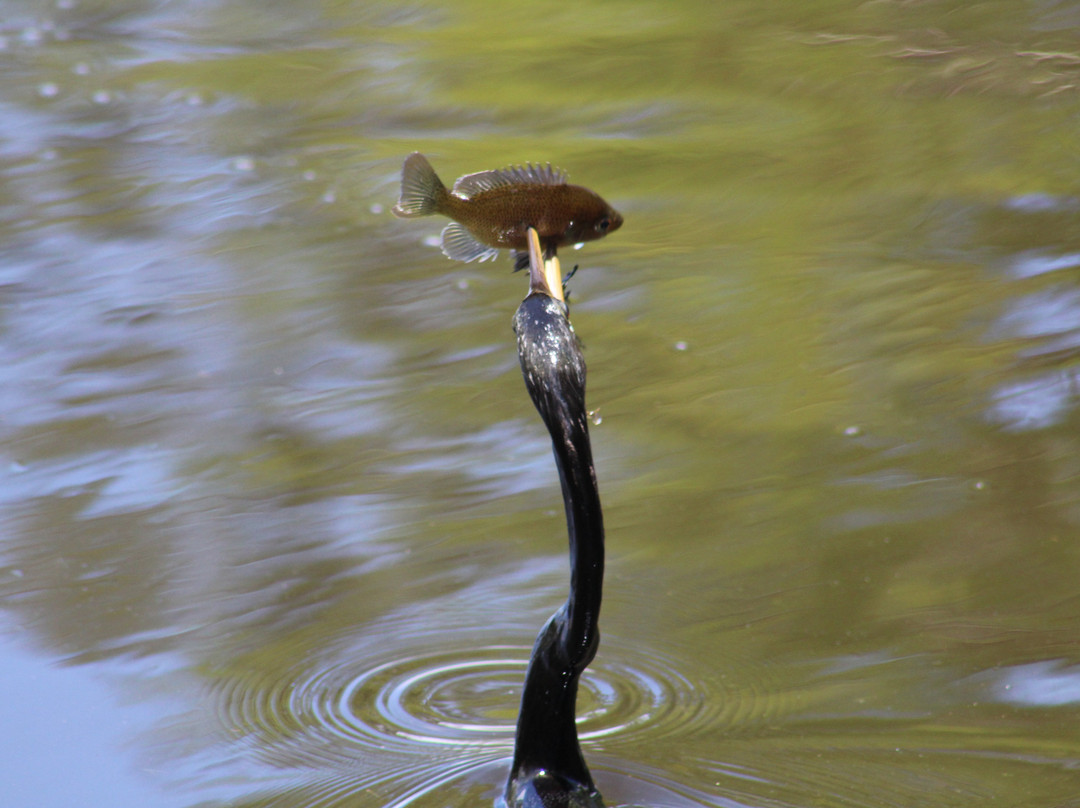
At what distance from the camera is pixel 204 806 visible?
188cm

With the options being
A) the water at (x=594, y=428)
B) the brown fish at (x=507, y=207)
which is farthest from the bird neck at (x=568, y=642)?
the brown fish at (x=507, y=207)

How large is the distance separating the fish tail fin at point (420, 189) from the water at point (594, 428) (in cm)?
76

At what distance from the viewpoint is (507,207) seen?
5.06ft

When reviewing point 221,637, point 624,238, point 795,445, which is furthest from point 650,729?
point 624,238

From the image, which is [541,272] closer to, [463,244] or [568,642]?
[463,244]

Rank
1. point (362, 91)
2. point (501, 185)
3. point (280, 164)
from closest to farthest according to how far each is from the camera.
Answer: point (501, 185) < point (280, 164) < point (362, 91)

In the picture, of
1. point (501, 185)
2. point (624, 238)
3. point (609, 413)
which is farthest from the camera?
point (624, 238)

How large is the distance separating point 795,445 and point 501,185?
1392 millimetres

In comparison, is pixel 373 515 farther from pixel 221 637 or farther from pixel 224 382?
pixel 224 382

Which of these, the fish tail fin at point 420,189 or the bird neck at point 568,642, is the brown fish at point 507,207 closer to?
the fish tail fin at point 420,189

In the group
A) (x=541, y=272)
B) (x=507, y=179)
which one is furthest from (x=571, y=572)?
(x=507, y=179)

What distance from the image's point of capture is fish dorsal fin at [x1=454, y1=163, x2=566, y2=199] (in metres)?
1.53

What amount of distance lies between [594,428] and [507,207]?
1.40 m

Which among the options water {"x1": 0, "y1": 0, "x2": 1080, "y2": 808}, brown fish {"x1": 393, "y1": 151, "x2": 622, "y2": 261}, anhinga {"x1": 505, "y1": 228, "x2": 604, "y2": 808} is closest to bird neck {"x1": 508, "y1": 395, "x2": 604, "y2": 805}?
anhinga {"x1": 505, "y1": 228, "x2": 604, "y2": 808}
